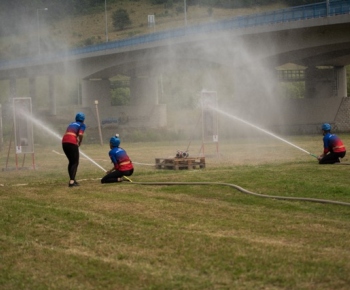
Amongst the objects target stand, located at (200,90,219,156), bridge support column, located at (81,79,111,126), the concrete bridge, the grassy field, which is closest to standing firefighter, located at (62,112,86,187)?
the grassy field

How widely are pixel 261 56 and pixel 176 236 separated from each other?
148 ft

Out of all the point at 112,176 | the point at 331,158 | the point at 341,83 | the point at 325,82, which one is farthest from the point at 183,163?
the point at 325,82

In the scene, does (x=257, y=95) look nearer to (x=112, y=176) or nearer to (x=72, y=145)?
(x=112, y=176)

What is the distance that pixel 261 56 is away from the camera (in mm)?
56125

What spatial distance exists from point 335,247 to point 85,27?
135478 millimetres

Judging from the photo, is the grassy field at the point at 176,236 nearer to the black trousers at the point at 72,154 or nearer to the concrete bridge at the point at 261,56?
the black trousers at the point at 72,154

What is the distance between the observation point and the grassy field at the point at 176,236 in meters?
9.83

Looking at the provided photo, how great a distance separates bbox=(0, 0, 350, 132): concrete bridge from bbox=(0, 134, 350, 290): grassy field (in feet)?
109

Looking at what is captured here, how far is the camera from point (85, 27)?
143 metres

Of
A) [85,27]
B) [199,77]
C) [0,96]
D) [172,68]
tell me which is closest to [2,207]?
[172,68]

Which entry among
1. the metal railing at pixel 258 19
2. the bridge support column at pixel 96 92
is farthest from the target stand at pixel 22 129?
the bridge support column at pixel 96 92

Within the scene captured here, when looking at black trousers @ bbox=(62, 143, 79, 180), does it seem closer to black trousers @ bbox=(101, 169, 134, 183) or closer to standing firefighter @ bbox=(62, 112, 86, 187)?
standing firefighter @ bbox=(62, 112, 86, 187)

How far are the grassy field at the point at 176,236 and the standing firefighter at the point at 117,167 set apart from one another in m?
0.62

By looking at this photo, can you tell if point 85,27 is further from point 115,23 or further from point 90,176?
point 90,176
